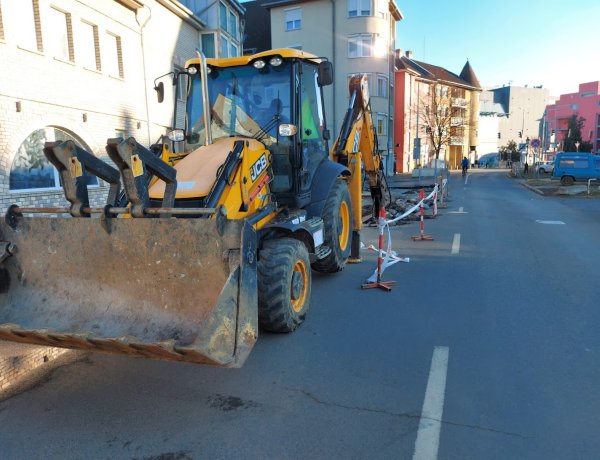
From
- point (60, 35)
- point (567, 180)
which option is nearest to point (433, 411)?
point (60, 35)

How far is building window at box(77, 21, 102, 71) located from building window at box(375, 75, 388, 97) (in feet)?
90.1

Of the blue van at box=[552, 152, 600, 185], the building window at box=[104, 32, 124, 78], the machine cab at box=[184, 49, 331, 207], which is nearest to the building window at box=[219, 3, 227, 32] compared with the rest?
the building window at box=[104, 32, 124, 78]

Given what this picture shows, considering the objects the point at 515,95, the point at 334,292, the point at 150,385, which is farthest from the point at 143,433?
the point at 515,95

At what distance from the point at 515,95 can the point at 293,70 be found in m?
109

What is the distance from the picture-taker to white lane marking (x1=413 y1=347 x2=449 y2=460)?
298 cm

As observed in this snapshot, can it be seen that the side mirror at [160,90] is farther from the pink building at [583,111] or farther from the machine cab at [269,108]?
the pink building at [583,111]

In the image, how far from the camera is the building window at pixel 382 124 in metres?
38.8

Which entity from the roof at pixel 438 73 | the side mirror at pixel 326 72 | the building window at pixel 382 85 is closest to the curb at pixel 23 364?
the side mirror at pixel 326 72

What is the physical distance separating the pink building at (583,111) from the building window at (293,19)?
5239 centimetres

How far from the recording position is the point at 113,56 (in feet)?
48.0

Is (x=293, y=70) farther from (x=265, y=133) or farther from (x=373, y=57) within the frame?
(x=373, y=57)

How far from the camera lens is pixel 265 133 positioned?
5656 mm

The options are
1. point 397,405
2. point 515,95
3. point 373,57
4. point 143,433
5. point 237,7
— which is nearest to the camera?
point 143,433

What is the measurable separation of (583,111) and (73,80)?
89.8 meters
